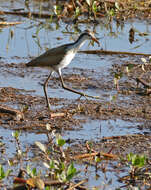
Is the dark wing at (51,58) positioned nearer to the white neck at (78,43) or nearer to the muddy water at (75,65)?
the white neck at (78,43)

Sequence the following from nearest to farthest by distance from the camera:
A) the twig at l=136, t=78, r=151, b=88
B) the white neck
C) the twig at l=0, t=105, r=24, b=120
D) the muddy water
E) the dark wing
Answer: the muddy water → the twig at l=0, t=105, r=24, b=120 → the dark wing → the white neck → the twig at l=136, t=78, r=151, b=88

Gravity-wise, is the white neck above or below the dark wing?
above

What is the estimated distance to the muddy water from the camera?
23.0ft

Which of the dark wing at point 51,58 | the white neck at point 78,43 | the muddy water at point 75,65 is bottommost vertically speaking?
the muddy water at point 75,65

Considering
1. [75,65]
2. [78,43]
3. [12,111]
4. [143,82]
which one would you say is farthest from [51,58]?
[75,65]

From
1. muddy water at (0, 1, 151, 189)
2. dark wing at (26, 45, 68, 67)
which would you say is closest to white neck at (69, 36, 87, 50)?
dark wing at (26, 45, 68, 67)

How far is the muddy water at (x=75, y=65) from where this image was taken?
23.0 ft

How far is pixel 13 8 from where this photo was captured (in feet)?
44.2

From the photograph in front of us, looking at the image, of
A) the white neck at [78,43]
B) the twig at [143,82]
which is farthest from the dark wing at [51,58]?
the twig at [143,82]

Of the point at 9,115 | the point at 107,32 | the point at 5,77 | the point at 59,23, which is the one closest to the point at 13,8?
the point at 59,23

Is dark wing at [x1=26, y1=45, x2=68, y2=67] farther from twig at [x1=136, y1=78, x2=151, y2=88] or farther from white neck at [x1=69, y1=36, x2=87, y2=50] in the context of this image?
twig at [x1=136, y1=78, x2=151, y2=88]

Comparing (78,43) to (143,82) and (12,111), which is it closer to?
(143,82)

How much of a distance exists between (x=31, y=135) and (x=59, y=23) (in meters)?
6.18

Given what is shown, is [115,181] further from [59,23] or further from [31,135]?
[59,23]
